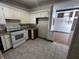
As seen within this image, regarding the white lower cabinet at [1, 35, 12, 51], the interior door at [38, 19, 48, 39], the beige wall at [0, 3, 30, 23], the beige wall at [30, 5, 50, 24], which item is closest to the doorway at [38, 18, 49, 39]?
the interior door at [38, 19, 48, 39]

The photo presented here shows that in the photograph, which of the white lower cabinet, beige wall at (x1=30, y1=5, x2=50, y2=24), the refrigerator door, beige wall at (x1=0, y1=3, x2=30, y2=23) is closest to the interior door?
beige wall at (x1=30, y1=5, x2=50, y2=24)

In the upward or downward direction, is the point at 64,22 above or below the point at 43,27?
above

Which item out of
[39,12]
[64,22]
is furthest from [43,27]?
[64,22]

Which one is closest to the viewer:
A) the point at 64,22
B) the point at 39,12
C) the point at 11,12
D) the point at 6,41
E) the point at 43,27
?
the point at 6,41

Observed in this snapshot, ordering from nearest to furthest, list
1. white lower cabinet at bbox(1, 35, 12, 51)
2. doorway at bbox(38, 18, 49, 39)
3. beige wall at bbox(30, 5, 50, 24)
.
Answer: white lower cabinet at bbox(1, 35, 12, 51) → beige wall at bbox(30, 5, 50, 24) → doorway at bbox(38, 18, 49, 39)

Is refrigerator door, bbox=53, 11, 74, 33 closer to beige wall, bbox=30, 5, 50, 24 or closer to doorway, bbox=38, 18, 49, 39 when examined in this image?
doorway, bbox=38, 18, 49, 39

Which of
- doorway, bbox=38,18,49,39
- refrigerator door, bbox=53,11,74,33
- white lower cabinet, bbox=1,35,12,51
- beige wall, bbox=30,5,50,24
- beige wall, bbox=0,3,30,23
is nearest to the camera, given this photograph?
white lower cabinet, bbox=1,35,12,51

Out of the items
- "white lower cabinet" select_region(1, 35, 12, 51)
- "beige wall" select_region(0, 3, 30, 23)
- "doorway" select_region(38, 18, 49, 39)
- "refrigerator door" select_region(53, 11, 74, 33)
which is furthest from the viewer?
"refrigerator door" select_region(53, 11, 74, 33)

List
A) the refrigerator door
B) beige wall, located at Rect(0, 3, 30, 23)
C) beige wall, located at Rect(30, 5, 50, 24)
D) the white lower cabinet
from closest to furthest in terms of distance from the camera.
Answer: the white lower cabinet, beige wall, located at Rect(0, 3, 30, 23), beige wall, located at Rect(30, 5, 50, 24), the refrigerator door

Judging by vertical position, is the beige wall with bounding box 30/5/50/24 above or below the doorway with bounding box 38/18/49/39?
above

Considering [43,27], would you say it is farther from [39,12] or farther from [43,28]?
[39,12]

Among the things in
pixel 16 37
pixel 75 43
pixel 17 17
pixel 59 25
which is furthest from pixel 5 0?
pixel 59 25

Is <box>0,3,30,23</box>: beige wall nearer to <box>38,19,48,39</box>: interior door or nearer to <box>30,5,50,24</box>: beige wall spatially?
<box>30,5,50,24</box>: beige wall

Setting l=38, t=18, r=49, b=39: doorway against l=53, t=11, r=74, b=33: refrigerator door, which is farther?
l=53, t=11, r=74, b=33: refrigerator door
